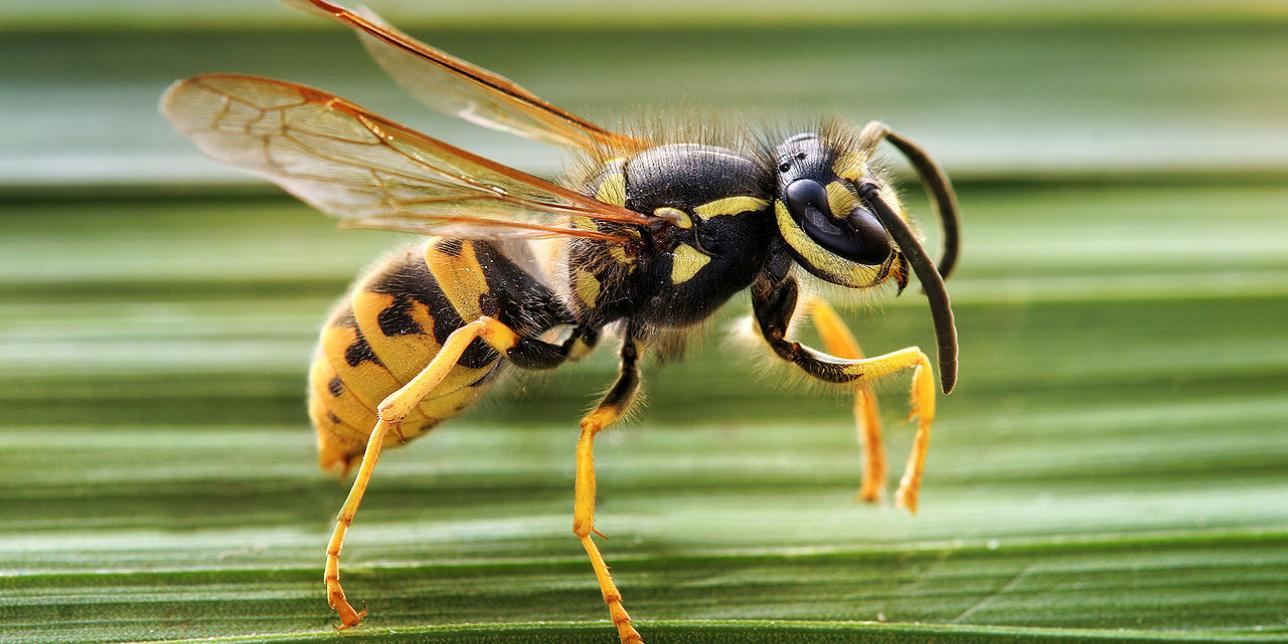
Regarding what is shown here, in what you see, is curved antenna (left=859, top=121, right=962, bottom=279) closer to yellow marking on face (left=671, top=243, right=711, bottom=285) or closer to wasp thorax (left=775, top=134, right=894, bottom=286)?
wasp thorax (left=775, top=134, right=894, bottom=286)

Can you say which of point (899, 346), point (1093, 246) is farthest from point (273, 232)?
point (1093, 246)

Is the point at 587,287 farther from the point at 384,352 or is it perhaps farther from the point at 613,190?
the point at 384,352

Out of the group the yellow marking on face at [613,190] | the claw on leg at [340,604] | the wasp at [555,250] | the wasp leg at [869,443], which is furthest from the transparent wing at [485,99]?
the claw on leg at [340,604]

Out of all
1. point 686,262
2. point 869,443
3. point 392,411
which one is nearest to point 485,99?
point 686,262

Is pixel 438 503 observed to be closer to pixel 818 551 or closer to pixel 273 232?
pixel 818 551

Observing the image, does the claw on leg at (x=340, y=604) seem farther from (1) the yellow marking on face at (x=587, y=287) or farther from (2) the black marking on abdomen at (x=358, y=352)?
(1) the yellow marking on face at (x=587, y=287)

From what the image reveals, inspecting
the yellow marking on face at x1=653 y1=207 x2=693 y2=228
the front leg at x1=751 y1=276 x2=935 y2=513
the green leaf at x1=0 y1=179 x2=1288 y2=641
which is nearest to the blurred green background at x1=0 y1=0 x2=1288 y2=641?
the green leaf at x1=0 y1=179 x2=1288 y2=641
